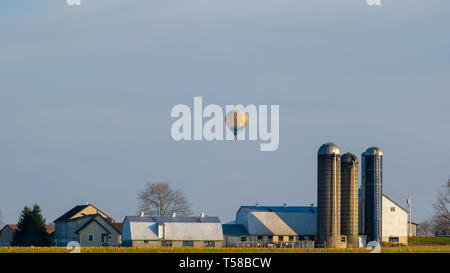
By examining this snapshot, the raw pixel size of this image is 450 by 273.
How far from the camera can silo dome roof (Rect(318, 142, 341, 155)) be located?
337 feet

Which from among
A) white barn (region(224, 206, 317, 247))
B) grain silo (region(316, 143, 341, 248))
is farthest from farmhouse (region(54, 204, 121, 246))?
grain silo (region(316, 143, 341, 248))

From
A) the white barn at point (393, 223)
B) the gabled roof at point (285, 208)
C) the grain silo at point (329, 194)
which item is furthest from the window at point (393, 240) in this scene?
the grain silo at point (329, 194)

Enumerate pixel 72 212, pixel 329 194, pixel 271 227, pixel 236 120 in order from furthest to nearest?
pixel 72 212 → pixel 271 227 → pixel 329 194 → pixel 236 120

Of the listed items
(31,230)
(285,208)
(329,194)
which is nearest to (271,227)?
(285,208)

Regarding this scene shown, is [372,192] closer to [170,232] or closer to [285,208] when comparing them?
[285,208]

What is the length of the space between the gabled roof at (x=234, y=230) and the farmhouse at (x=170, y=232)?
2.06 meters

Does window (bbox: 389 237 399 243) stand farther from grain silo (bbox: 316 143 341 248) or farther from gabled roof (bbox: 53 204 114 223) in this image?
gabled roof (bbox: 53 204 114 223)

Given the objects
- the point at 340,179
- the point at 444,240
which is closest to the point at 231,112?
the point at 340,179

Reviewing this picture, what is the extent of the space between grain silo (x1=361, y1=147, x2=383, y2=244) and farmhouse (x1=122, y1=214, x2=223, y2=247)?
1646 centimetres

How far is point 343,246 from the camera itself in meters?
103

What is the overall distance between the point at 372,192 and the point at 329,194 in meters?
6.87

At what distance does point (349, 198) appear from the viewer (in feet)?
342

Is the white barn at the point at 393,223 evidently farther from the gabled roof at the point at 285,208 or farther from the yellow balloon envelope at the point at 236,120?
the yellow balloon envelope at the point at 236,120

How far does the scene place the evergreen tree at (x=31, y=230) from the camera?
116062 millimetres
